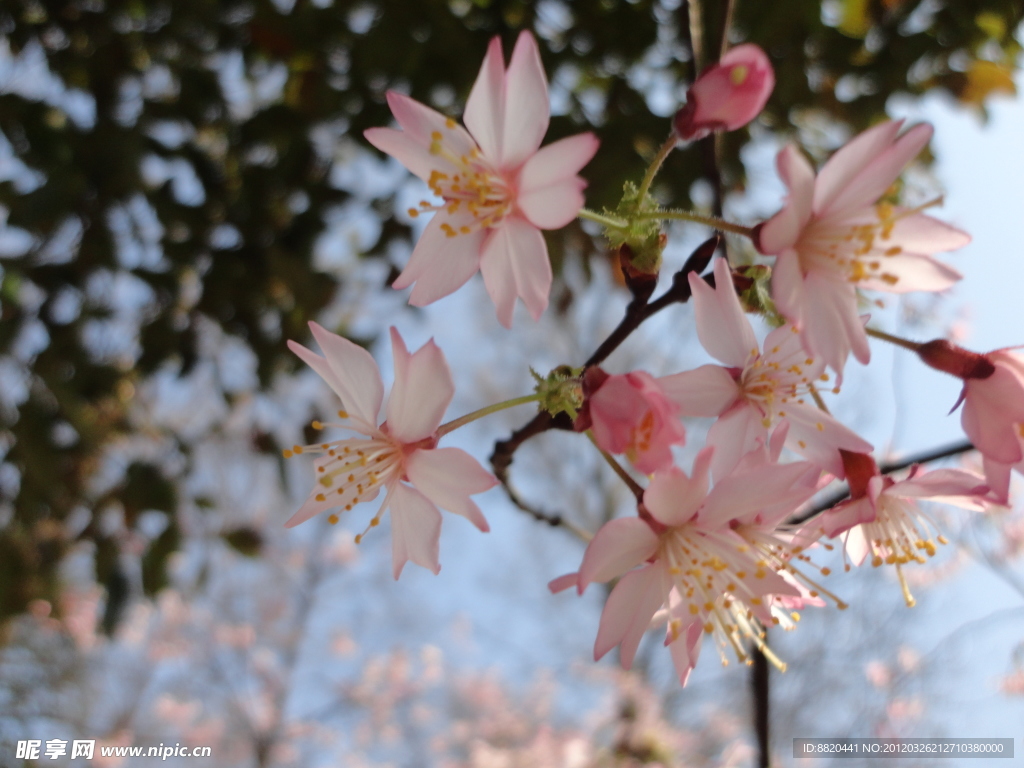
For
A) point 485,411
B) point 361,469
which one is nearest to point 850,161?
point 485,411

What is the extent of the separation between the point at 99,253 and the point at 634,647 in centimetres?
102

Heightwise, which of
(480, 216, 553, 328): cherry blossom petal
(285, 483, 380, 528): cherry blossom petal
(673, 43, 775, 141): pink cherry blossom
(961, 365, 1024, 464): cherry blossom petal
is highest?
(673, 43, 775, 141): pink cherry blossom

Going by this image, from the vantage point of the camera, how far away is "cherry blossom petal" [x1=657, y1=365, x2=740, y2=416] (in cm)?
37

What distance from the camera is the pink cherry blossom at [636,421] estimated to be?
307 millimetres

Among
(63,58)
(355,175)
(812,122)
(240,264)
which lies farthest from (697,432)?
(63,58)

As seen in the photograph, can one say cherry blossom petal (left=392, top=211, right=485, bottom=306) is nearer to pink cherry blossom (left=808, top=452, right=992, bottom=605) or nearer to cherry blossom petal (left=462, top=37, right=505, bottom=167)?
cherry blossom petal (left=462, top=37, right=505, bottom=167)

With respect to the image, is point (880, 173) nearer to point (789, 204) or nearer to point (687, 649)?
point (789, 204)

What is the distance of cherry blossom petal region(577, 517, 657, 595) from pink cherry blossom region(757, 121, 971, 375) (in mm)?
133

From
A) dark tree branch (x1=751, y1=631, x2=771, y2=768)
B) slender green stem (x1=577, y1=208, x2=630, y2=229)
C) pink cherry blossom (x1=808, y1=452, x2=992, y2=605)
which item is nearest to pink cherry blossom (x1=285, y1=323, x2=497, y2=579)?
slender green stem (x1=577, y1=208, x2=630, y2=229)

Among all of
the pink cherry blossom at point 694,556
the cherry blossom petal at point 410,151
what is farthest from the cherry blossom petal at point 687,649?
the cherry blossom petal at point 410,151

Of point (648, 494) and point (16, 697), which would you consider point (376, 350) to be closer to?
point (648, 494)

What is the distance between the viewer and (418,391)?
0.38 meters

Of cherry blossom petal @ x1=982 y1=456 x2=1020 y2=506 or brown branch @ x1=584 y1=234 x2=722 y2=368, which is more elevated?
brown branch @ x1=584 y1=234 x2=722 y2=368

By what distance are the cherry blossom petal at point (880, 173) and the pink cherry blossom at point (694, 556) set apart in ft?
0.44
